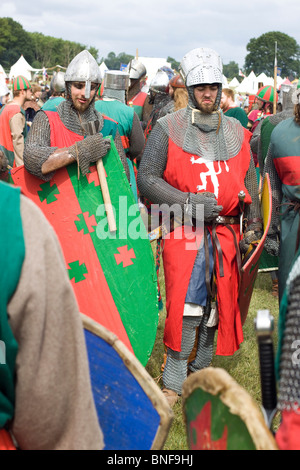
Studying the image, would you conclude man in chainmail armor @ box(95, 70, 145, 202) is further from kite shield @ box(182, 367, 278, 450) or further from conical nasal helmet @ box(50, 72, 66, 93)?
kite shield @ box(182, 367, 278, 450)

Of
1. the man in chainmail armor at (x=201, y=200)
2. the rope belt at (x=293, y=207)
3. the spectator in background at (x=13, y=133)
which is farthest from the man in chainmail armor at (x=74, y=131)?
the spectator in background at (x=13, y=133)

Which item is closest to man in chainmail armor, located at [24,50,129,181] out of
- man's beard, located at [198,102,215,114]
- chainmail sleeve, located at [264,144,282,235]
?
man's beard, located at [198,102,215,114]

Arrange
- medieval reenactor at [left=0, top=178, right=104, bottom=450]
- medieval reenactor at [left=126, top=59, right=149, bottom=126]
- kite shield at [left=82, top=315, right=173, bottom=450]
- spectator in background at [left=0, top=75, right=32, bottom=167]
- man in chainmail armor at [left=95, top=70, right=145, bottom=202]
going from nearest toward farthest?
medieval reenactor at [left=0, top=178, right=104, bottom=450], kite shield at [left=82, top=315, right=173, bottom=450], man in chainmail armor at [left=95, top=70, right=145, bottom=202], spectator in background at [left=0, top=75, right=32, bottom=167], medieval reenactor at [left=126, top=59, right=149, bottom=126]

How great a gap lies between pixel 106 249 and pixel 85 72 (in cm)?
124

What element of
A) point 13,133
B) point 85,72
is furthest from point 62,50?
point 85,72

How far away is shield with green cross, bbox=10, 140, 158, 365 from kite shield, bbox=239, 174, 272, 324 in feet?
1.62

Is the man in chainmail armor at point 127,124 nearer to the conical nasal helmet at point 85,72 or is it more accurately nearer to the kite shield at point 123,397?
the conical nasal helmet at point 85,72

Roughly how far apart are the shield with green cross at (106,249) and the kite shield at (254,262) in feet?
1.62

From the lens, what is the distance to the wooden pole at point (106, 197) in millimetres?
3402

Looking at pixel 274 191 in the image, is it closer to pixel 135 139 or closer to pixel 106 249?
pixel 106 249

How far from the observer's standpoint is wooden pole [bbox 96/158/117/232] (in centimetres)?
340

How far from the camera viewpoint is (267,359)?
1446 millimetres

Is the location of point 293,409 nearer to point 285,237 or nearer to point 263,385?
point 263,385

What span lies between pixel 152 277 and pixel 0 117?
4294mm
